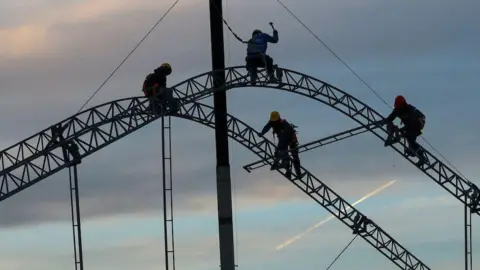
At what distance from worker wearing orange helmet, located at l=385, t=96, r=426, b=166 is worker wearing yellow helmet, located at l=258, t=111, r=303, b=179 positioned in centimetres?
389

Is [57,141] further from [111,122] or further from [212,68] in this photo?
[212,68]

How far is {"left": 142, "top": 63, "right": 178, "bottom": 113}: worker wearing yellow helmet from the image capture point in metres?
75.2

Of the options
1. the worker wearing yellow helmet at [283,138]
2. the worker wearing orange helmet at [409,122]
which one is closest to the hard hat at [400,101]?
the worker wearing orange helmet at [409,122]

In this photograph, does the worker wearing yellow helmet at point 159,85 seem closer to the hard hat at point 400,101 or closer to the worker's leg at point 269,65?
the worker's leg at point 269,65

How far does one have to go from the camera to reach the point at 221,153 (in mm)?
80438

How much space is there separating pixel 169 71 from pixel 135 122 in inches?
107

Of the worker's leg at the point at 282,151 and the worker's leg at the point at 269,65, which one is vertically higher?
the worker's leg at the point at 269,65

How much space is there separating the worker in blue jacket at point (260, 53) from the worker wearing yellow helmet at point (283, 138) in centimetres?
319

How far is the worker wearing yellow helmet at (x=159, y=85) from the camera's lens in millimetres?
75250

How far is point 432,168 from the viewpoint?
7869 cm

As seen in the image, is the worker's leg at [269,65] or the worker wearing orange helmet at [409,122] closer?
the worker's leg at [269,65]

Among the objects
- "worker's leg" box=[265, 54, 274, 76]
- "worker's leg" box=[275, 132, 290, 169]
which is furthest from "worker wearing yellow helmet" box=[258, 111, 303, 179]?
"worker's leg" box=[265, 54, 274, 76]

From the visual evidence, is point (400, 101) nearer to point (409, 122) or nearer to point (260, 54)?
point (409, 122)

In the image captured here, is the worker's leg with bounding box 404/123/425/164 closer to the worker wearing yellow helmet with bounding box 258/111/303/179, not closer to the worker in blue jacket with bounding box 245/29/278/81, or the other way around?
the worker wearing yellow helmet with bounding box 258/111/303/179
